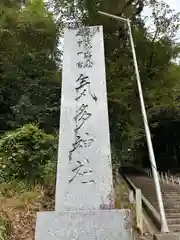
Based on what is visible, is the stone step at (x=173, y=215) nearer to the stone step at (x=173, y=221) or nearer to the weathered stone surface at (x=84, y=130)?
the stone step at (x=173, y=221)

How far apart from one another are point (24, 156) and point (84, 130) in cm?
397

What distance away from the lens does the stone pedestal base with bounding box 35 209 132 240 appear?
343 cm

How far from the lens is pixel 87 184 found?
4098 millimetres

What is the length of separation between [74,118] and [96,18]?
31.1 feet

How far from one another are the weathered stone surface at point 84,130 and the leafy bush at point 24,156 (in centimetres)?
361

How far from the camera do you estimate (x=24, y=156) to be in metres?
8.05

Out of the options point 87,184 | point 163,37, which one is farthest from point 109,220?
point 163,37

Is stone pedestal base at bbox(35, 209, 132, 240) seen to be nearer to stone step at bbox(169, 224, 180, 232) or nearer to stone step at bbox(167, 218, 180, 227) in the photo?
stone step at bbox(169, 224, 180, 232)

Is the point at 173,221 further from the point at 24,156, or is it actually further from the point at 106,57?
the point at 106,57

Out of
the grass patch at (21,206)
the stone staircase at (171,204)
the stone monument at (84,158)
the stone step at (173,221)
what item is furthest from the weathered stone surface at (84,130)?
the stone step at (173,221)

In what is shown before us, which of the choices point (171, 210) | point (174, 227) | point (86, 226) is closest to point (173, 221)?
point (174, 227)

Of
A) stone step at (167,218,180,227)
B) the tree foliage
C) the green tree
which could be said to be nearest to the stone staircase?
stone step at (167,218,180,227)

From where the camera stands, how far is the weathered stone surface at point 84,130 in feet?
13.2

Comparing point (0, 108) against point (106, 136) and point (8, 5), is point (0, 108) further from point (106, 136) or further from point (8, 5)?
point (106, 136)
